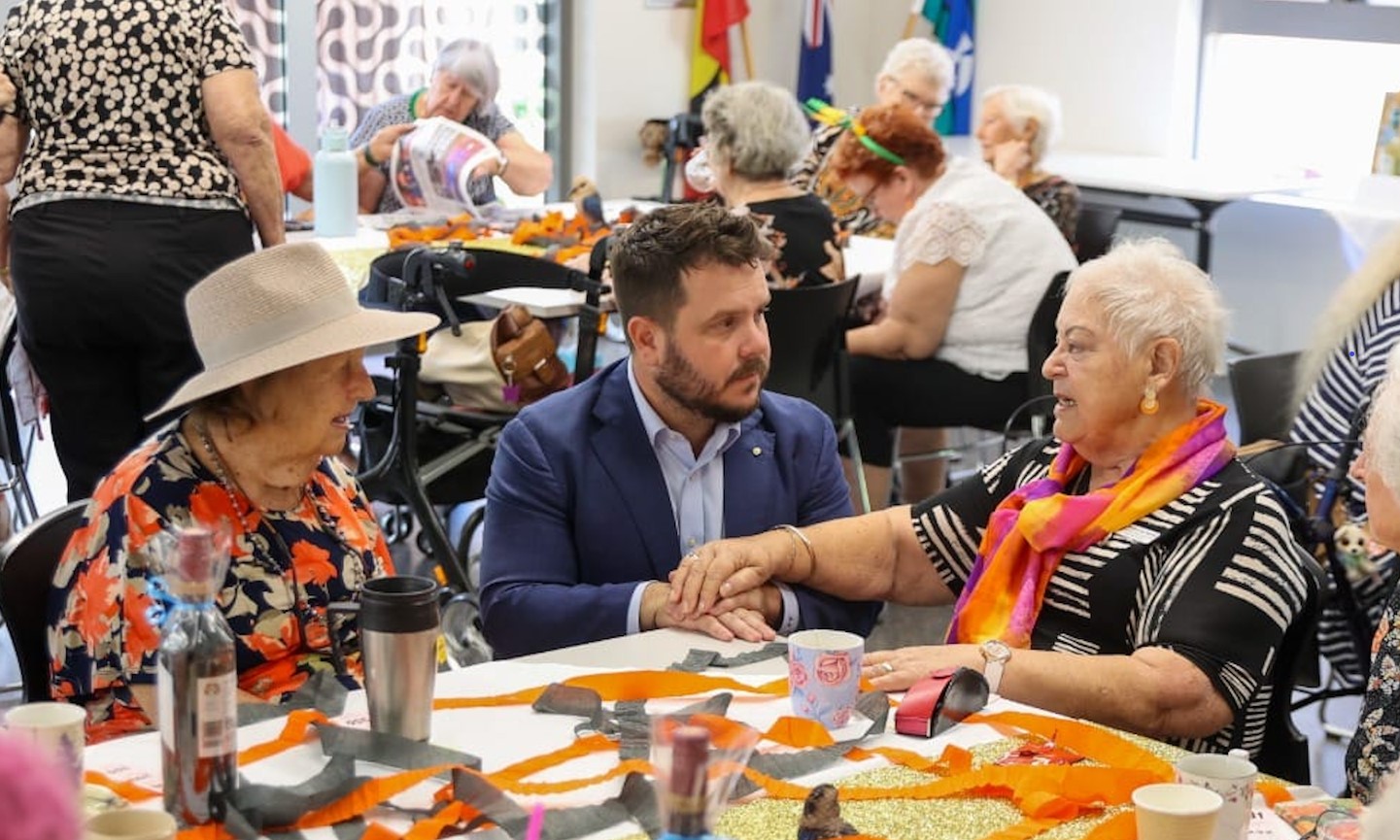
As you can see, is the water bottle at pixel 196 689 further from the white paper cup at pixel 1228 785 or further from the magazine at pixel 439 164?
the magazine at pixel 439 164

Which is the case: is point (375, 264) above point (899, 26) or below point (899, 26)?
below

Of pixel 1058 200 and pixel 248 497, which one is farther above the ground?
pixel 1058 200

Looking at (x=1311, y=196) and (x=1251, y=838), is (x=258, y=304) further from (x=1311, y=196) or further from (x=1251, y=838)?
(x=1311, y=196)

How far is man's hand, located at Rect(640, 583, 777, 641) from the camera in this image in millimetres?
2477

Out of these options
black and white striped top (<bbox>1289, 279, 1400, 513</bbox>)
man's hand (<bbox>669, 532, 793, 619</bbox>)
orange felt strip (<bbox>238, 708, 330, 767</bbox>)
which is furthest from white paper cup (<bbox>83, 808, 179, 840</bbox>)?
black and white striped top (<bbox>1289, 279, 1400, 513</bbox>)

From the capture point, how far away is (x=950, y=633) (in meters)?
2.75

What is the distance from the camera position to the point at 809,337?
14.8ft

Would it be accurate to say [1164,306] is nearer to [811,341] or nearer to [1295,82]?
[811,341]

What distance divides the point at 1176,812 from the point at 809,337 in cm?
291

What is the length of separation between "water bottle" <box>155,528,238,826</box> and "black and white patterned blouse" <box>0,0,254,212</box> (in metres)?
2.33

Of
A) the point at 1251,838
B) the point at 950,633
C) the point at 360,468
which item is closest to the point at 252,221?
the point at 360,468

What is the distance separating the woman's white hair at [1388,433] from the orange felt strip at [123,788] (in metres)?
1.51

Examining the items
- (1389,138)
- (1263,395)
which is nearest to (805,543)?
(1263,395)

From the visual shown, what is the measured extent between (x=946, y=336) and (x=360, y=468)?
1.67m
